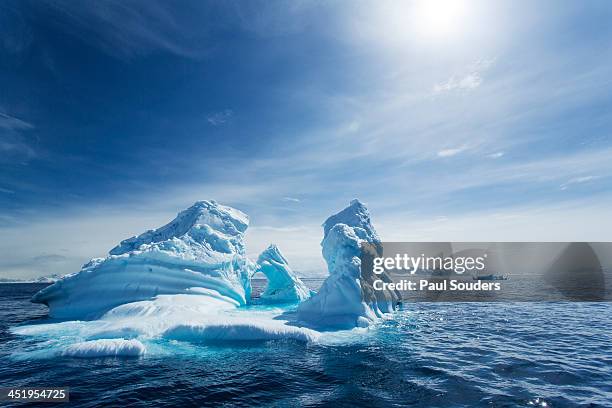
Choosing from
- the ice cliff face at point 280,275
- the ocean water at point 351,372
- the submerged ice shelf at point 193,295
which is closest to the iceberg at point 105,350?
the submerged ice shelf at point 193,295

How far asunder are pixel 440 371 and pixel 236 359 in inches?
389

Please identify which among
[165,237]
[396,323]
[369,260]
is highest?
[165,237]

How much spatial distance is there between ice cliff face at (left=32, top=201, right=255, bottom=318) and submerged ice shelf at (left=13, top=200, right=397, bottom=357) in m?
0.09

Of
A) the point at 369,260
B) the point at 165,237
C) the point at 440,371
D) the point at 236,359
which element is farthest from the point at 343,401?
the point at 165,237

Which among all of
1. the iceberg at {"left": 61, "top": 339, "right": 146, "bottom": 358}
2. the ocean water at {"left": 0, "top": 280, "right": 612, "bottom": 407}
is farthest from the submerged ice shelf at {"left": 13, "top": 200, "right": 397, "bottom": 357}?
the ocean water at {"left": 0, "top": 280, "right": 612, "bottom": 407}

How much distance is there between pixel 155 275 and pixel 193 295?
13.0 ft

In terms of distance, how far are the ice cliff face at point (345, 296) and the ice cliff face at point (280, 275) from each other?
13507mm

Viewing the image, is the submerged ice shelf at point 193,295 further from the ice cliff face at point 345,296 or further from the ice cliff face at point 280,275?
the ice cliff face at point 280,275

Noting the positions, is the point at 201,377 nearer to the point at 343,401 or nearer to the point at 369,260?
the point at 343,401

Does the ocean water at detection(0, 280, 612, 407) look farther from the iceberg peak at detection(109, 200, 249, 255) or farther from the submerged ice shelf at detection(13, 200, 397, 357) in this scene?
the iceberg peak at detection(109, 200, 249, 255)

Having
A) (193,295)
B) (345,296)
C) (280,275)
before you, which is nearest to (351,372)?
(345,296)

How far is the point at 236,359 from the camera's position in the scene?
50.6 ft

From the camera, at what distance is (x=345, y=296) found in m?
23.1

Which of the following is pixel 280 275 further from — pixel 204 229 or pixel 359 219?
pixel 359 219
